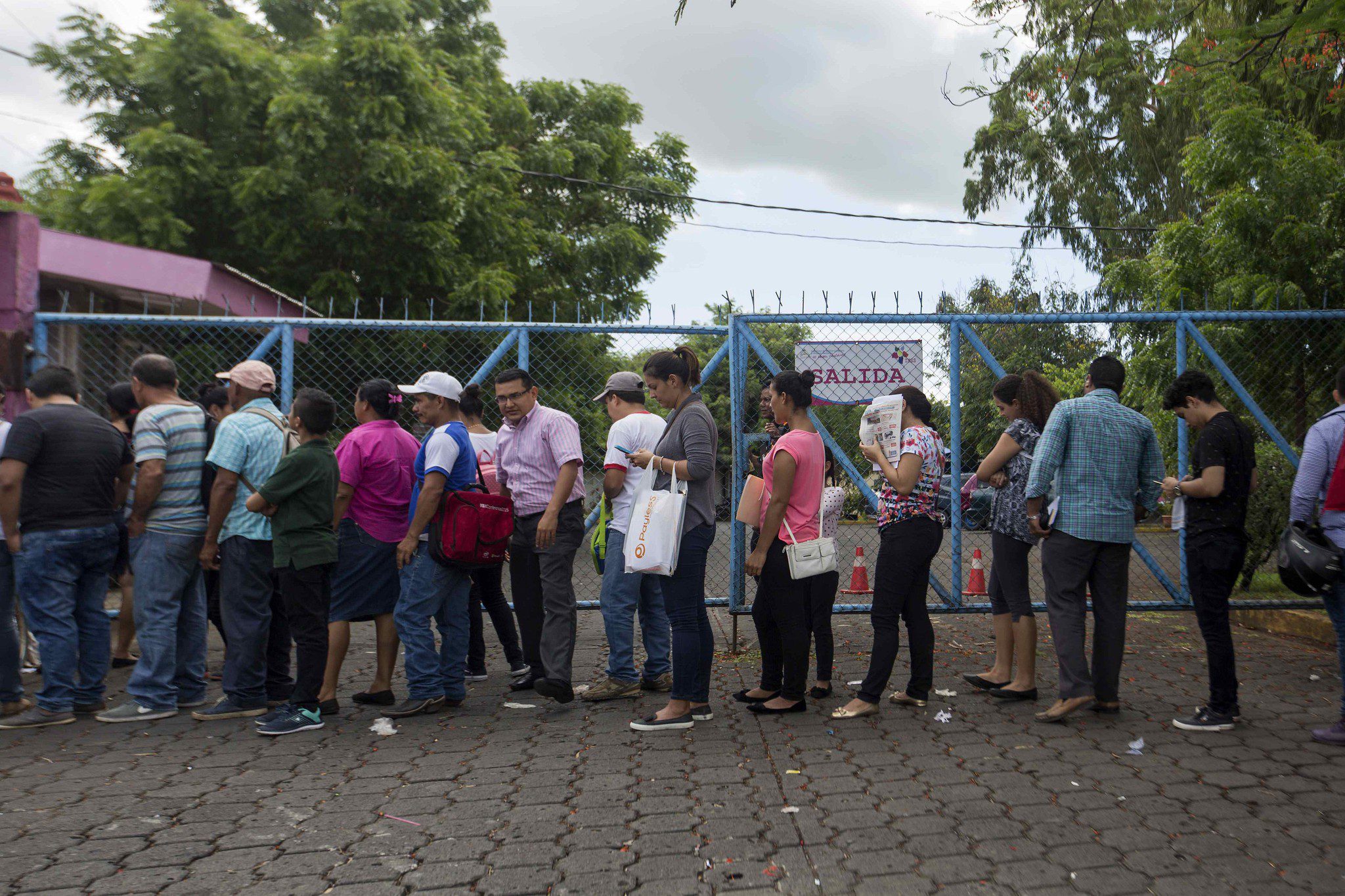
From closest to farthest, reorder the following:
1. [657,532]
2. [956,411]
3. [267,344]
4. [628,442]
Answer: [657,532], [628,442], [956,411], [267,344]

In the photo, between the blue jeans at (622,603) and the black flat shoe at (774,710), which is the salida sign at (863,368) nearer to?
the blue jeans at (622,603)

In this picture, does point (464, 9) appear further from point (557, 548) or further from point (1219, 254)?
point (557, 548)

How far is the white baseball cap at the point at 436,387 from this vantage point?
5355 millimetres

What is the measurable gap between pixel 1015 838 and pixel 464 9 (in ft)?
67.7

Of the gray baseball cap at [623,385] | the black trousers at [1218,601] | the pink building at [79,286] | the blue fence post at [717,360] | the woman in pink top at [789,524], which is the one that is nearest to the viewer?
the black trousers at [1218,601]

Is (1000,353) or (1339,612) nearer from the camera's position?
(1339,612)

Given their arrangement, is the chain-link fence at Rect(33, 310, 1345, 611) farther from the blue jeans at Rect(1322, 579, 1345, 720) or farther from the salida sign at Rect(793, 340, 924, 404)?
the blue jeans at Rect(1322, 579, 1345, 720)

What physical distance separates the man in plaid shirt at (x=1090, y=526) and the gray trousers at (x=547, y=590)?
94.3 inches

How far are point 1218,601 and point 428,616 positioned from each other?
156 inches

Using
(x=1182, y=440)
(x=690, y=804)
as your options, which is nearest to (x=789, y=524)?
(x=690, y=804)

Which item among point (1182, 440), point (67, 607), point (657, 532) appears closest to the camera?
point (657, 532)

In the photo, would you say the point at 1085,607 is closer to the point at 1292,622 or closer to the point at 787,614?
the point at 787,614

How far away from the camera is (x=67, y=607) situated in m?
5.12

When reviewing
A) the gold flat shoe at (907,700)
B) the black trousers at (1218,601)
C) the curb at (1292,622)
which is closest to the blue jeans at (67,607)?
the gold flat shoe at (907,700)
